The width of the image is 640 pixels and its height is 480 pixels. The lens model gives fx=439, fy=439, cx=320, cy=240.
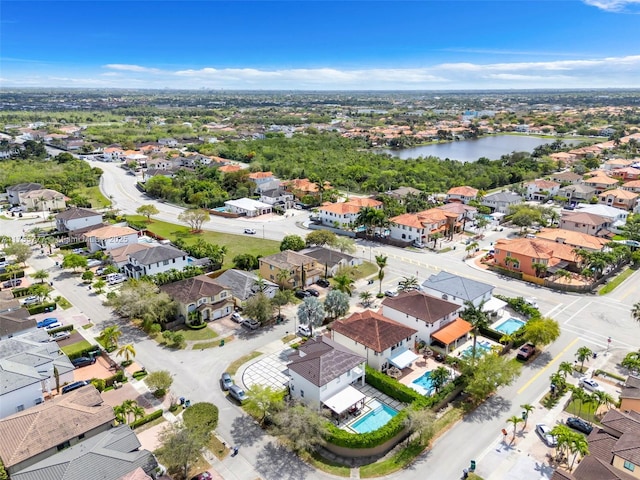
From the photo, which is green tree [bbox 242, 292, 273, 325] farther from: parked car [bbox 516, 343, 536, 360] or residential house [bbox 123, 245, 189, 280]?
parked car [bbox 516, 343, 536, 360]

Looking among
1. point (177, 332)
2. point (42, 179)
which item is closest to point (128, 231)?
point (177, 332)

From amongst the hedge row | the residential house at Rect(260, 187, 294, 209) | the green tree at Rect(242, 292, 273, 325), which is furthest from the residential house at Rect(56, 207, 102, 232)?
the hedge row

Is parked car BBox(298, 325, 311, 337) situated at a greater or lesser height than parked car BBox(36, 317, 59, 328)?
lesser

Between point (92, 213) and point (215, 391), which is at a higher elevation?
point (92, 213)

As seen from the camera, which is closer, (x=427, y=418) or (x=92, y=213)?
(x=427, y=418)

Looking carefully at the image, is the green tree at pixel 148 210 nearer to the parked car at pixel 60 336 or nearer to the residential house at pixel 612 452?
the parked car at pixel 60 336

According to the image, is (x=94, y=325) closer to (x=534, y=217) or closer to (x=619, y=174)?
(x=534, y=217)
